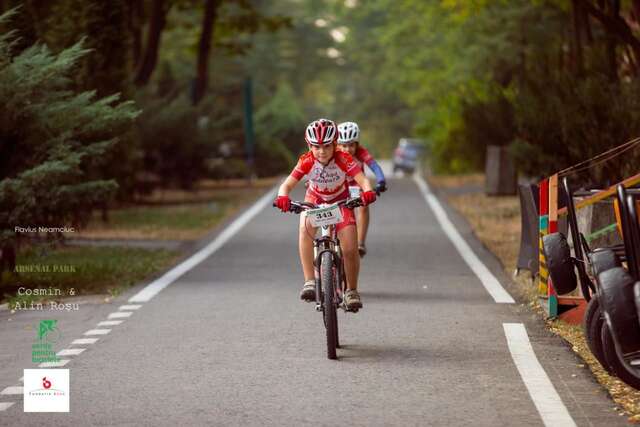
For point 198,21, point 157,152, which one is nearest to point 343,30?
point 198,21

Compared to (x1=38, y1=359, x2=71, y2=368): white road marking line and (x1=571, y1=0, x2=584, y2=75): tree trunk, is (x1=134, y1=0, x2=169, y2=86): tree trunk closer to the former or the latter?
(x1=571, y1=0, x2=584, y2=75): tree trunk

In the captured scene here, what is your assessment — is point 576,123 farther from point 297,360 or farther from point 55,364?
point 55,364

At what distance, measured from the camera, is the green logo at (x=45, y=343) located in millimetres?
10180

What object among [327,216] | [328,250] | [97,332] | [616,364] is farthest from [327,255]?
[616,364]

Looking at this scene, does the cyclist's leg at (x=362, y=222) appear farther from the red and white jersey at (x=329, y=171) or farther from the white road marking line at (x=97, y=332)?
the white road marking line at (x=97, y=332)

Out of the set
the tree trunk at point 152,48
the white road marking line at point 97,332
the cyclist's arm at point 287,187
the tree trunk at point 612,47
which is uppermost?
the tree trunk at point 152,48

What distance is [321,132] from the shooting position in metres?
10.8

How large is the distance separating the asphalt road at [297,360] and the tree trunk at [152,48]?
1862 centimetres

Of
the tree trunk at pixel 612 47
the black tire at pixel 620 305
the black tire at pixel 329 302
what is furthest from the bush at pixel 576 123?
the black tire at pixel 620 305

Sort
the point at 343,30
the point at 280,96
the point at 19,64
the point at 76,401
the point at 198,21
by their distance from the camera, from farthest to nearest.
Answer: the point at 343,30
the point at 198,21
the point at 280,96
the point at 19,64
the point at 76,401

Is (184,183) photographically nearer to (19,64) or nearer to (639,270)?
(19,64)

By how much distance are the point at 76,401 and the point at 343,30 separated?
99.3 m

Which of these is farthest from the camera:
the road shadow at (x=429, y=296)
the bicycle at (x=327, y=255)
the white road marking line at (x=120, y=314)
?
the road shadow at (x=429, y=296)

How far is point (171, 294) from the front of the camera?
14359 millimetres
